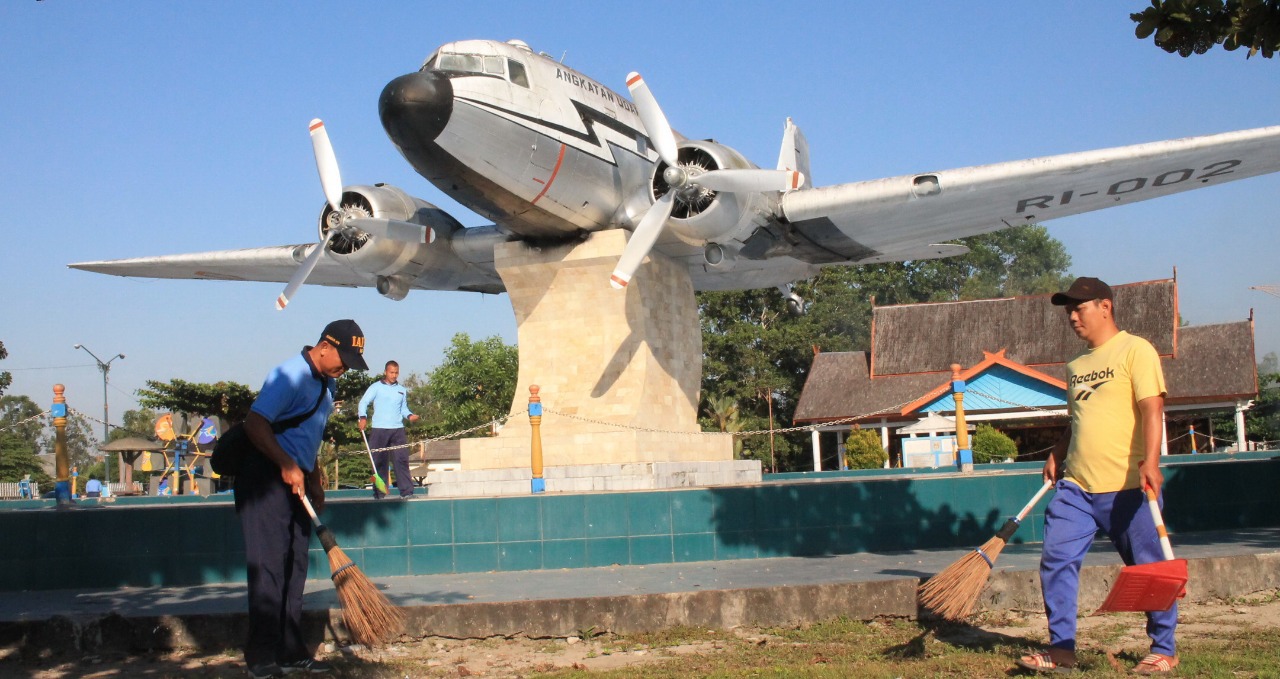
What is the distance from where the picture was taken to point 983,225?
15.7m

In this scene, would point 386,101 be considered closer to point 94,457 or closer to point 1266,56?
point 1266,56

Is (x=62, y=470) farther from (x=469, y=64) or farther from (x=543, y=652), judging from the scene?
(x=543, y=652)

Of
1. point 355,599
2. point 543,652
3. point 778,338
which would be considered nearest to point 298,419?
point 355,599

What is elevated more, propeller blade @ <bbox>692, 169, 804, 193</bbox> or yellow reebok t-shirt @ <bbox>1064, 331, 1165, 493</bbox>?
propeller blade @ <bbox>692, 169, 804, 193</bbox>

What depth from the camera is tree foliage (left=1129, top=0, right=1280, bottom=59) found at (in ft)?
16.4

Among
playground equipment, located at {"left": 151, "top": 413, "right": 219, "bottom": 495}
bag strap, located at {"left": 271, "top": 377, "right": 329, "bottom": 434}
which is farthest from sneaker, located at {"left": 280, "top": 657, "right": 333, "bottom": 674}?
playground equipment, located at {"left": 151, "top": 413, "right": 219, "bottom": 495}

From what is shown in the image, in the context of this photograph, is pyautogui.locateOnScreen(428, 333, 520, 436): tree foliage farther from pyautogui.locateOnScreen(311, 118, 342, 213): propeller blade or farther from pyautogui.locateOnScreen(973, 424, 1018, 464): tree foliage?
pyautogui.locateOnScreen(311, 118, 342, 213): propeller blade

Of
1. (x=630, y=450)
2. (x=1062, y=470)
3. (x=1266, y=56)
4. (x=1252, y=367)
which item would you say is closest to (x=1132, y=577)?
(x=1062, y=470)

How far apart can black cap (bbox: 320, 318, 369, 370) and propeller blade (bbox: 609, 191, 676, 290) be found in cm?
770

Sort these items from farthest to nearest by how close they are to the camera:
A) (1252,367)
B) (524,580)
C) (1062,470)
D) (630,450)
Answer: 1. (1252,367)
2. (630,450)
3. (524,580)
4. (1062,470)

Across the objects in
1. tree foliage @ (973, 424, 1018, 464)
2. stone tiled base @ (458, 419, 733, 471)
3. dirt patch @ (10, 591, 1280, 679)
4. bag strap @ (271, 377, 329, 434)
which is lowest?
dirt patch @ (10, 591, 1280, 679)

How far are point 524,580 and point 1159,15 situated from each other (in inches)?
248

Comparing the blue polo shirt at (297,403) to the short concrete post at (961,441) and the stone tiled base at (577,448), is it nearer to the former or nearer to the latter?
the stone tiled base at (577,448)

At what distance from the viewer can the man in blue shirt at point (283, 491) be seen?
18.4 ft
